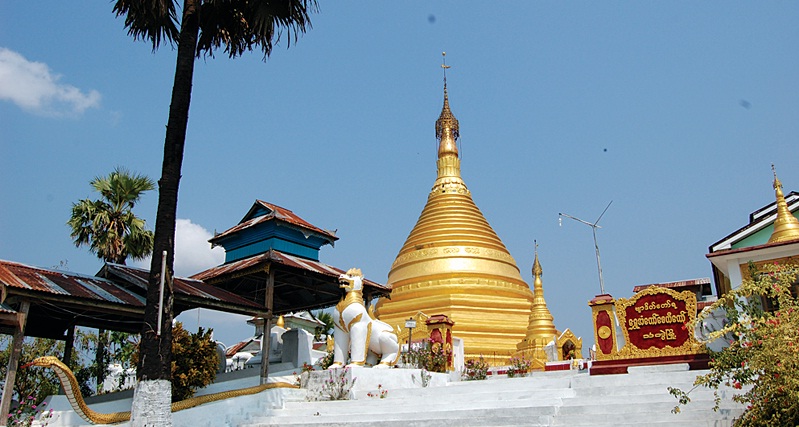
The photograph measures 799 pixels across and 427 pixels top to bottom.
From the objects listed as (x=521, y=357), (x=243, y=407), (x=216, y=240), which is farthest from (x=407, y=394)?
(x=521, y=357)

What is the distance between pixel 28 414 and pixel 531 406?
30.8ft

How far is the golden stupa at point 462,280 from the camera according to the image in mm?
Result: 29688

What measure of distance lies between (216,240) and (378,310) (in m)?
13.8

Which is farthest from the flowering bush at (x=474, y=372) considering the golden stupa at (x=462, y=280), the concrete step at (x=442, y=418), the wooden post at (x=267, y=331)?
the golden stupa at (x=462, y=280)

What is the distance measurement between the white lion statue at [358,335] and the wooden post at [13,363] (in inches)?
250

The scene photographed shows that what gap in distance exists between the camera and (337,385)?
13.5 m

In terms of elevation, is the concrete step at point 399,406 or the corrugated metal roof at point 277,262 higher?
the corrugated metal roof at point 277,262

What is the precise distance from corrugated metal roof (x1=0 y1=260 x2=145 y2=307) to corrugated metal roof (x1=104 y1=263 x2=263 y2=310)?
0.36 m

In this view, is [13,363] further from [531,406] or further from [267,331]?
[531,406]

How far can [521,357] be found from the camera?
2805cm

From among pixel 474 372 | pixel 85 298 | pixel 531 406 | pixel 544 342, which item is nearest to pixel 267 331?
pixel 85 298

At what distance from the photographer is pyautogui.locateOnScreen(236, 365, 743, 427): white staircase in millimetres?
8305

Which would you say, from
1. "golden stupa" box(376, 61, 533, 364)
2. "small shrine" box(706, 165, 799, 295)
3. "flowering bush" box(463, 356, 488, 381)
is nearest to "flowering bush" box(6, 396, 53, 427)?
"flowering bush" box(463, 356, 488, 381)

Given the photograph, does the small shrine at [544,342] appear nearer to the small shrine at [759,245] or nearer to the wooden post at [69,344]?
the small shrine at [759,245]
